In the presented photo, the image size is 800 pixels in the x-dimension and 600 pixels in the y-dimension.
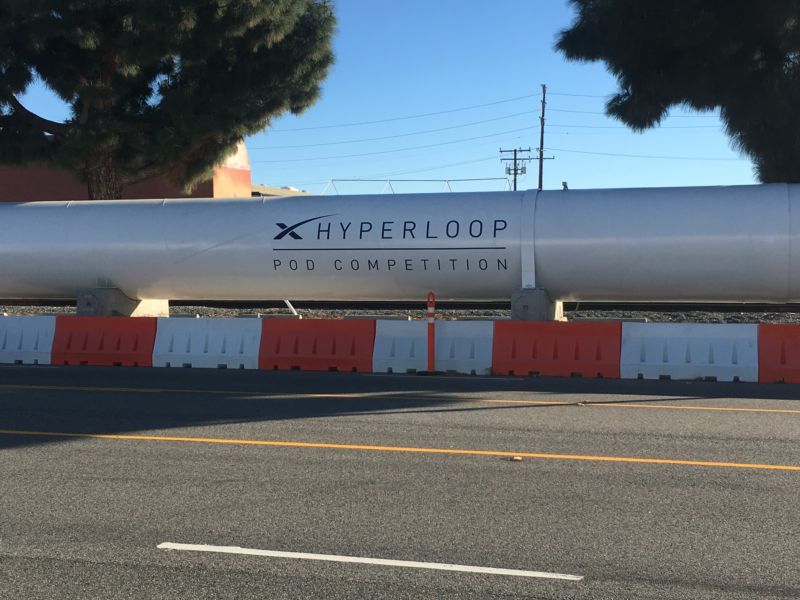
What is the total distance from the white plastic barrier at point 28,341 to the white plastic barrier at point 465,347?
264 inches

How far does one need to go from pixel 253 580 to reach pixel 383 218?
10.0m

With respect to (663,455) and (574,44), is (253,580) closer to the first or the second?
(663,455)

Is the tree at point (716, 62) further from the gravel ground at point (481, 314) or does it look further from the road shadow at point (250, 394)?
the road shadow at point (250, 394)

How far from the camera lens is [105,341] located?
14141 millimetres

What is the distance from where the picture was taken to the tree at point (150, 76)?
1911cm

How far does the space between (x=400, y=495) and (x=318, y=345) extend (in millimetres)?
7512

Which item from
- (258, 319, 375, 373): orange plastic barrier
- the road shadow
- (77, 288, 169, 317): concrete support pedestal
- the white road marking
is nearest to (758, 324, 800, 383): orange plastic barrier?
the road shadow

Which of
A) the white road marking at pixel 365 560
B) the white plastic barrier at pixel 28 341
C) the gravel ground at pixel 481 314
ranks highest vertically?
the gravel ground at pixel 481 314

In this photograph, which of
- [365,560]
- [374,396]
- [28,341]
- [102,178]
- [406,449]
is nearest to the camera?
[365,560]

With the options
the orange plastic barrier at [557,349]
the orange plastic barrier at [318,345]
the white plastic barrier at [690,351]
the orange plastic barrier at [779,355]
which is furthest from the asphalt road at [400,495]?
the orange plastic barrier at [318,345]

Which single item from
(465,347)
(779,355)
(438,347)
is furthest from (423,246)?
(779,355)

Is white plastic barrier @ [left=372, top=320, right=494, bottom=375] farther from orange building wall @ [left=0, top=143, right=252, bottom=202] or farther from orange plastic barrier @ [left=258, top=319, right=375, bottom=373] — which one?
orange building wall @ [left=0, top=143, right=252, bottom=202]

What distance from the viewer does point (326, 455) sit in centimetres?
714

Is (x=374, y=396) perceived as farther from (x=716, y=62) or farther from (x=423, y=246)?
(x=716, y=62)
